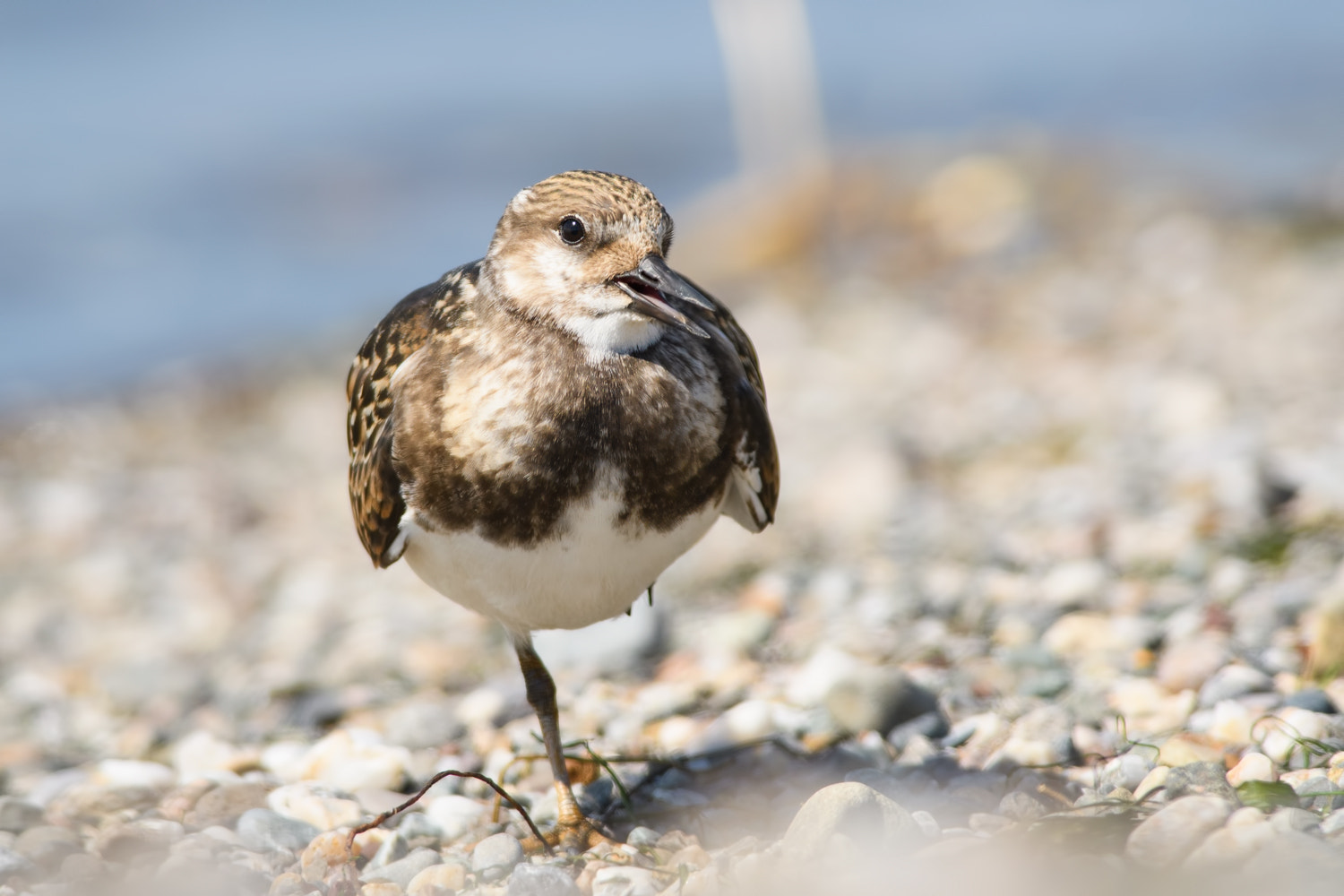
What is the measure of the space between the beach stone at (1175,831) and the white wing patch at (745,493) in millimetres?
1267

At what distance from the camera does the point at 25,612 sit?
711 centimetres

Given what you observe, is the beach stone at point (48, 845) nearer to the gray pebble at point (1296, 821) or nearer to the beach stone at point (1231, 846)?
the beach stone at point (1231, 846)

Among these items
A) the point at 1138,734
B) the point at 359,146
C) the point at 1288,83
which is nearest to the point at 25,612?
the point at 1138,734

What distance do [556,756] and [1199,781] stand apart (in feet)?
5.45

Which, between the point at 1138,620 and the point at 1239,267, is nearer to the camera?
the point at 1138,620

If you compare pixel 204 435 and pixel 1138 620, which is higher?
pixel 204 435

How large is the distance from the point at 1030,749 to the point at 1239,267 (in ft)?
27.4

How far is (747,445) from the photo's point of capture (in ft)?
11.5

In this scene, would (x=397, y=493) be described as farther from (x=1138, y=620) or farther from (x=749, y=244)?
(x=749, y=244)

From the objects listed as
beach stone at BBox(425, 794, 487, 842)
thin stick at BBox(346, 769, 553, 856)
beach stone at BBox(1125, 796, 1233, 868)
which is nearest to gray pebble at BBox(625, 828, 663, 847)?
thin stick at BBox(346, 769, 553, 856)

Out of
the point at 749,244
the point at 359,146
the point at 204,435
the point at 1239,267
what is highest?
the point at 359,146

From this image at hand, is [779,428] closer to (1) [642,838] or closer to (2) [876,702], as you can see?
(2) [876,702]

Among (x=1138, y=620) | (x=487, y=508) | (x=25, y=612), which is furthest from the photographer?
(x=25, y=612)

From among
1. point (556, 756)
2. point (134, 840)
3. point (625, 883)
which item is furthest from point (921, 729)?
point (134, 840)
